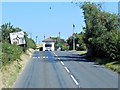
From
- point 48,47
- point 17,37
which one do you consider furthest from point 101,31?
point 48,47

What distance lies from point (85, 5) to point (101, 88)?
32.5 metres

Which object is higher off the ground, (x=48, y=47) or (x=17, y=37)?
(x=17, y=37)

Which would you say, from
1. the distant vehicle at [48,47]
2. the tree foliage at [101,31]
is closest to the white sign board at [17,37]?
the tree foliage at [101,31]

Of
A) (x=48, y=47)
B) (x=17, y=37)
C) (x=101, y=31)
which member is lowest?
(x=48, y=47)

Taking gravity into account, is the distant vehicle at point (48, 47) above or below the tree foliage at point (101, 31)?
below

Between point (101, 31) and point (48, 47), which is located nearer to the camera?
point (101, 31)

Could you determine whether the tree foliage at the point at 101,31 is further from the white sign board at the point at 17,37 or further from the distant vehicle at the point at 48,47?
the distant vehicle at the point at 48,47

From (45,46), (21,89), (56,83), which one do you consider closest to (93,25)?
(56,83)

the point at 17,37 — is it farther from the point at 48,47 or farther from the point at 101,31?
the point at 48,47

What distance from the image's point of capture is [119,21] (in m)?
47.4

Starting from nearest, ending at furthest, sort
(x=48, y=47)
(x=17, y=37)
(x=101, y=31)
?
(x=101, y=31) < (x=17, y=37) < (x=48, y=47)

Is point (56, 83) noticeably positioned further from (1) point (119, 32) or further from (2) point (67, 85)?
(1) point (119, 32)

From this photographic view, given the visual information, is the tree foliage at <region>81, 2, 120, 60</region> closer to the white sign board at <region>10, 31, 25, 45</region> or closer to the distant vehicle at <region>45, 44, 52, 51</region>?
the white sign board at <region>10, 31, 25, 45</region>

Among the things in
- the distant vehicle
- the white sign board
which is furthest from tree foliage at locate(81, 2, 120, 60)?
the distant vehicle
